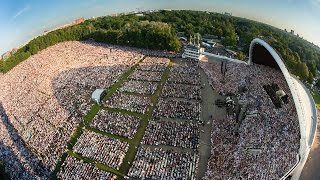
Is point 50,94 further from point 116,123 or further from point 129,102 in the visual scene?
point 116,123

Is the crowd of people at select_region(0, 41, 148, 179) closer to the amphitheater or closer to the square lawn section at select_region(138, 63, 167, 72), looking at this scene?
the amphitheater

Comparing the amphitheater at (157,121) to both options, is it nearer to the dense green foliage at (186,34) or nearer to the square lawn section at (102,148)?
the square lawn section at (102,148)

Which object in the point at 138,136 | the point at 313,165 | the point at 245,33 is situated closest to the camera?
the point at 313,165

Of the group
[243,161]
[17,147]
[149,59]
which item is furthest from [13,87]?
[243,161]

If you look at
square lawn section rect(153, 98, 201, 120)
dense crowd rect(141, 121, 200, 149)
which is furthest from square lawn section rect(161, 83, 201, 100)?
dense crowd rect(141, 121, 200, 149)

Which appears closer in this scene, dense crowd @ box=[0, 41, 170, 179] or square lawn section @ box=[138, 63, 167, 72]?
dense crowd @ box=[0, 41, 170, 179]

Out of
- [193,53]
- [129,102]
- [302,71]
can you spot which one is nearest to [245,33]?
[193,53]
